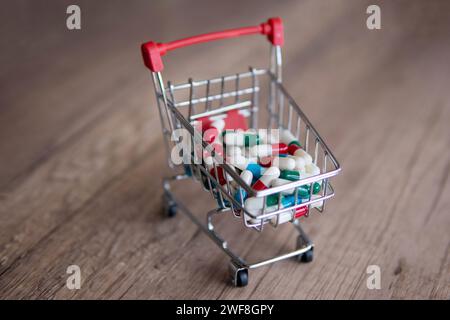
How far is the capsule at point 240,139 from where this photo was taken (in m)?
1.25

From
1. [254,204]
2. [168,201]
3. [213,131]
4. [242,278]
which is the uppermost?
[213,131]

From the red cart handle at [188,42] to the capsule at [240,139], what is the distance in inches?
8.1

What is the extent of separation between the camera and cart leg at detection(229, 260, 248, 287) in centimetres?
124

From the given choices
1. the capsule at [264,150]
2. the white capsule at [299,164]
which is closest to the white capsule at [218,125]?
the capsule at [264,150]

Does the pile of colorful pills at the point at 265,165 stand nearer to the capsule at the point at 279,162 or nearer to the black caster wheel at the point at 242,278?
the capsule at the point at 279,162

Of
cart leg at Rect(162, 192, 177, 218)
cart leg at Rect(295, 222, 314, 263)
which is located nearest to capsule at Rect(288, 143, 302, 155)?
cart leg at Rect(295, 222, 314, 263)

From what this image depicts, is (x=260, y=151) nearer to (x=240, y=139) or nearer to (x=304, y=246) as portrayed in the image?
(x=240, y=139)

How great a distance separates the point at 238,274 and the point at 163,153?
555 millimetres

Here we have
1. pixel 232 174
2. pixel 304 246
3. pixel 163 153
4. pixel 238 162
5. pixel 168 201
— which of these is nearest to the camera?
pixel 232 174

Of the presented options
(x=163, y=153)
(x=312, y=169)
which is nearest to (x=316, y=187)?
(x=312, y=169)

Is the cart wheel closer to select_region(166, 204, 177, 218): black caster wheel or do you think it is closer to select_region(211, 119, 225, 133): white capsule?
select_region(166, 204, 177, 218): black caster wheel

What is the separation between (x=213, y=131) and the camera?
1.27 m

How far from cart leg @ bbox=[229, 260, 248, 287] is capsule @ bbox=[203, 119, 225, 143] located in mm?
271
